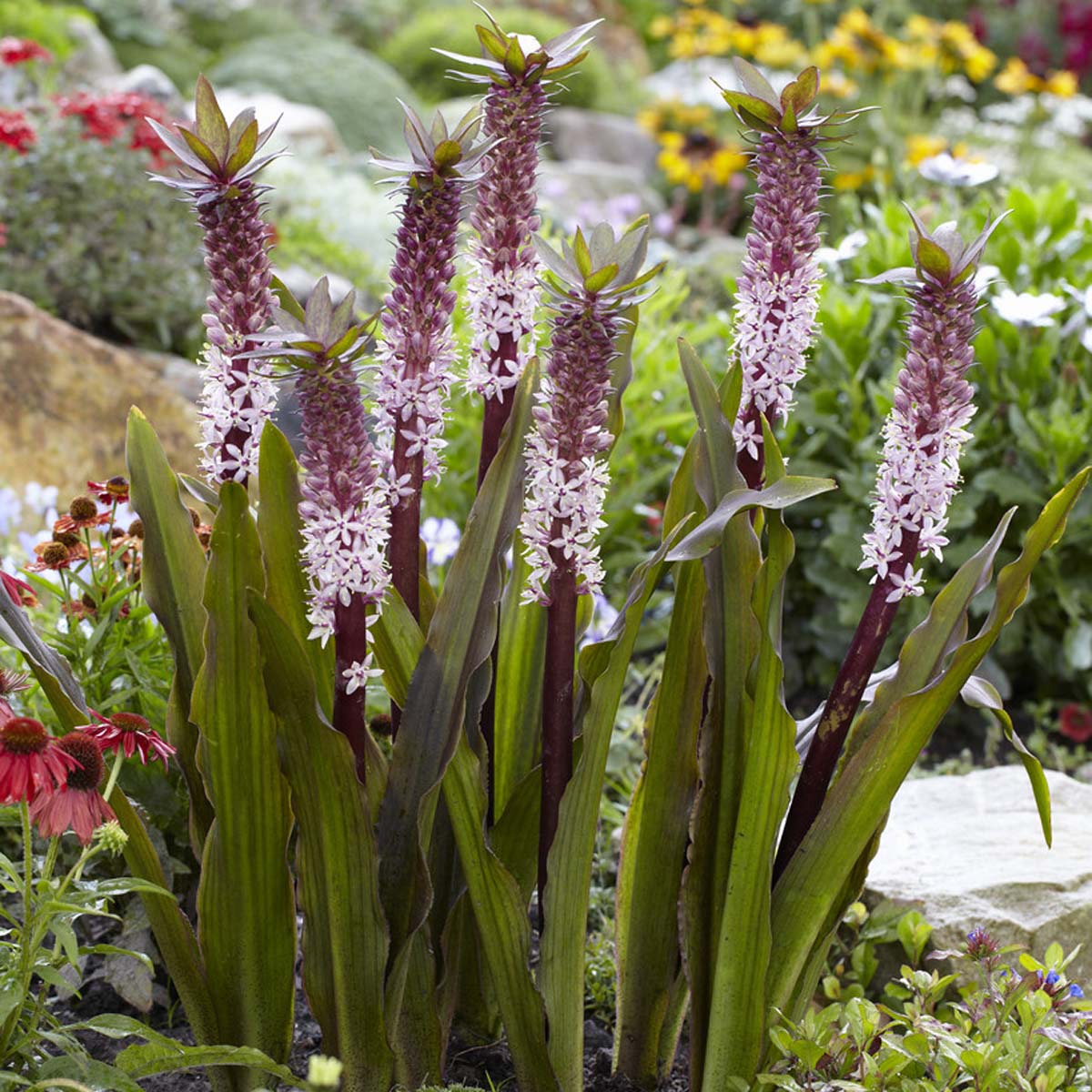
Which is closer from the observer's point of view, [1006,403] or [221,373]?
[221,373]

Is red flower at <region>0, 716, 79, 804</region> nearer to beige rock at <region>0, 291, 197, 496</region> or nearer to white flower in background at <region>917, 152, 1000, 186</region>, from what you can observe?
beige rock at <region>0, 291, 197, 496</region>

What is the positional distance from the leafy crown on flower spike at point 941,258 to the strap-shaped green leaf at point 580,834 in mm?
415

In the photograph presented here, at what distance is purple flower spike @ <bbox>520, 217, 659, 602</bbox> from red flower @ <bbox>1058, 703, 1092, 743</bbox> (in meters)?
2.45

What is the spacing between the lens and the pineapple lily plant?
4.91ft

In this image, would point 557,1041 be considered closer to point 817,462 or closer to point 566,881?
point 566,881

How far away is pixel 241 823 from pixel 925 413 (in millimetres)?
978

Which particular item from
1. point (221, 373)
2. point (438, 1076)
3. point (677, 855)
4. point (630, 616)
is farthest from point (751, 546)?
point (438, 1076)

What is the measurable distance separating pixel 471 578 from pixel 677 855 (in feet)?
1.60

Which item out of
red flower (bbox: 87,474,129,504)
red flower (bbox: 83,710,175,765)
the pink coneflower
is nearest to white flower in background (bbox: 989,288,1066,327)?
the pink coneflower

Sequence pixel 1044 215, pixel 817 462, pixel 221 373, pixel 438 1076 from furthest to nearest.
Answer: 1. pixel 1044 215
2. pixel 817 462
3. pixel 438 1076
4. pixel 221 373

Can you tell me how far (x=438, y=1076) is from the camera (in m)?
1.82

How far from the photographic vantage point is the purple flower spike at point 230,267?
147 cm

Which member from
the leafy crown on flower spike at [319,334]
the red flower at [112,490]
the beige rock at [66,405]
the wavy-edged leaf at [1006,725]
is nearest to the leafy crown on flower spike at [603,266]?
the leafy crown on flower spike at [319,334]

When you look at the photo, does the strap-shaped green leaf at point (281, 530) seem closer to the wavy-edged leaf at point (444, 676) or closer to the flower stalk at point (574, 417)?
the wavy-edged leaf at point (444, 676)
